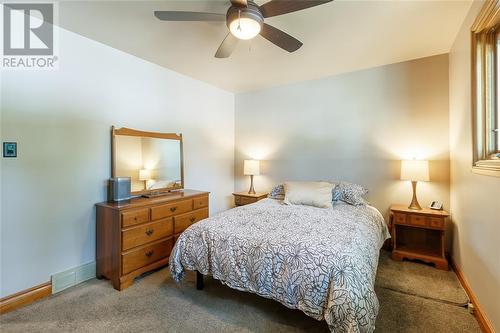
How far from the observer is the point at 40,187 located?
2.13 metres

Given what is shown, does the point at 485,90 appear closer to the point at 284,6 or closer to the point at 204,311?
the point at 284,6

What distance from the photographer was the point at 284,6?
1.64 metres

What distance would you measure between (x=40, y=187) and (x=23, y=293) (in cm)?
90

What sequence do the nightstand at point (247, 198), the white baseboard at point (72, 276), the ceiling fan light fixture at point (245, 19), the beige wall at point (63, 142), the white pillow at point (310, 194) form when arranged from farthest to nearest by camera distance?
the nightstand at point (247, 198) → the white pillow at point (310, 194) → the white baseboard at point (72, 276) → the beige wall at point (63, 142) → the ceiling fan light fixture at point (245, 19)

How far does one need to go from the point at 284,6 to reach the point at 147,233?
93.2 inches

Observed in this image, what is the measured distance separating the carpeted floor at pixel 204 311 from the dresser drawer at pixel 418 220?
58 centimetres

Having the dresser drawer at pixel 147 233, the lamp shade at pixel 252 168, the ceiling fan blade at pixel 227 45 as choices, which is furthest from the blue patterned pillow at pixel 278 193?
the ceiling fan blade at pixel 227 45

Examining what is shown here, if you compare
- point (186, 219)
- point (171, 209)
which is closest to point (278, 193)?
point (186, 219)

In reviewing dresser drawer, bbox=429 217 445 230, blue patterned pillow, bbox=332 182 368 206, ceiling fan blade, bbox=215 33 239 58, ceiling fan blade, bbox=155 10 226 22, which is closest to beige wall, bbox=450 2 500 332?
dresser drawer, bbox=429 217 445 230

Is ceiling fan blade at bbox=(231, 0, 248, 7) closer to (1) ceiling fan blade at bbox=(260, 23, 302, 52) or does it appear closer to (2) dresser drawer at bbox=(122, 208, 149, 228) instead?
(1) ceiling fan blade at bbox=(260, 23, 302, 52)

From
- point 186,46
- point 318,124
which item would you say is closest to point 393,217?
point 318,124

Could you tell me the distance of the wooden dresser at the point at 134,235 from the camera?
2.21 meters

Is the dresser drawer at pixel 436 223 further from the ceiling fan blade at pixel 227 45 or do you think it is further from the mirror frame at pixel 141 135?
the mirror frame at pixel 141 135

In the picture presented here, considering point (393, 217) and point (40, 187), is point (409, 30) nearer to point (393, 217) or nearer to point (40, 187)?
point (393, 217)
